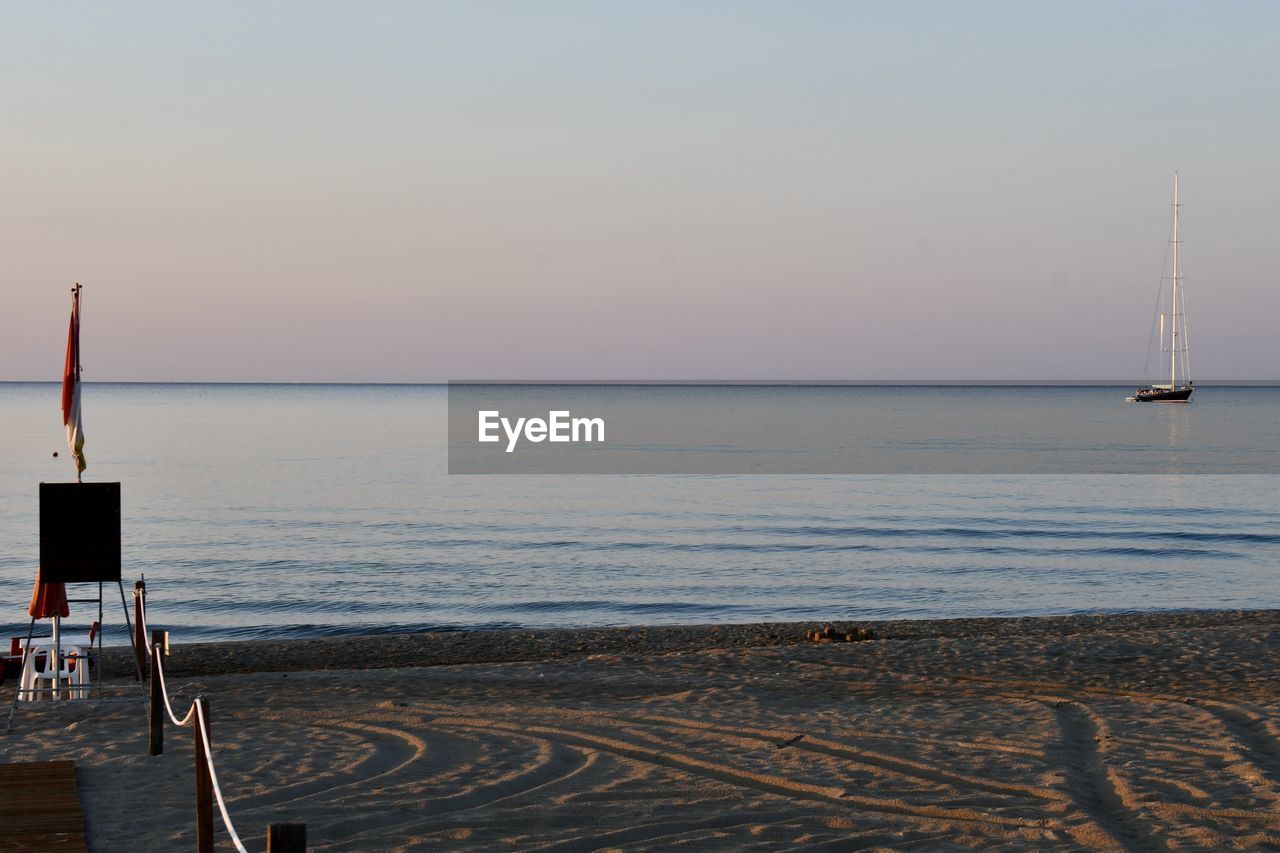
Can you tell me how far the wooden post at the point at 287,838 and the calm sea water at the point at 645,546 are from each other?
18.1 m

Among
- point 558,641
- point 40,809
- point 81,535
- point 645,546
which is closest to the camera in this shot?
point 40,809

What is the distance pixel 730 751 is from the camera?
1095 centimetres

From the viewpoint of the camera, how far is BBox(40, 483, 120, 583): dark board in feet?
42.8

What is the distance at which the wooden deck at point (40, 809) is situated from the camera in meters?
8.22

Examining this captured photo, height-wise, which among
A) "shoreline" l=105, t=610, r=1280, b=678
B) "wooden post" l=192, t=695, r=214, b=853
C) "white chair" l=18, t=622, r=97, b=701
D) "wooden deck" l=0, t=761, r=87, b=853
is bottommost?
"shoreline" l=105, t=610, r=1280, b=678

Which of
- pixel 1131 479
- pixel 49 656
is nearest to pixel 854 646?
pixel 49 656

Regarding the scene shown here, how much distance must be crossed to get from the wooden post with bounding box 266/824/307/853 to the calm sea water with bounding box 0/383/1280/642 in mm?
18101

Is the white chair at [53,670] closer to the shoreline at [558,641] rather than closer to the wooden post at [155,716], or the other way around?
the shoreline at [558,641]

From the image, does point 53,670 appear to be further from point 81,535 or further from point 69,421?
point 69,421

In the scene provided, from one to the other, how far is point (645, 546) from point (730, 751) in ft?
77.9

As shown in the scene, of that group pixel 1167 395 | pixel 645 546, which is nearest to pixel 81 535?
pixel 645 546

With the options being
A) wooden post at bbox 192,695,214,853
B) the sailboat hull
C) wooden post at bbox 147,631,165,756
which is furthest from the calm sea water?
the sailboat hull

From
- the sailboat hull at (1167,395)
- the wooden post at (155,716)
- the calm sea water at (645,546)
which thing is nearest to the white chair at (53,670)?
the wooden post at (155,716)

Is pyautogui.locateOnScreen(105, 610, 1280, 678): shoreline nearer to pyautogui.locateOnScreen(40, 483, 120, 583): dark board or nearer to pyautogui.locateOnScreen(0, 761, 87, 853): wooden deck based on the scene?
pyautogui.locateOnScreen(40, 483, 120, 583): dark board
